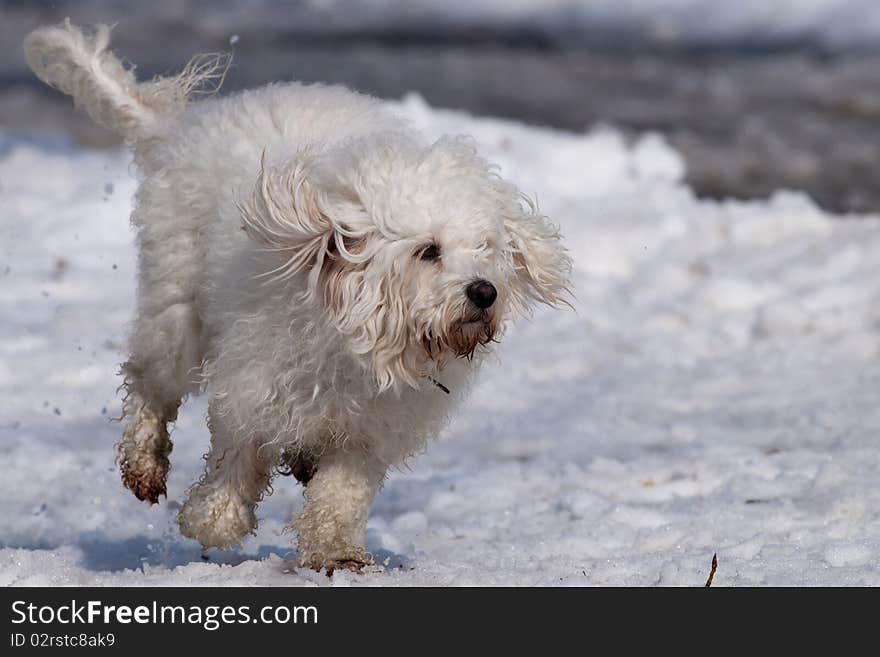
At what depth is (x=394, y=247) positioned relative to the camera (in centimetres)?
421

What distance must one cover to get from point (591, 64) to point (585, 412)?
36.1 feet

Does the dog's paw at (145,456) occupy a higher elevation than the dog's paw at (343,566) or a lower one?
higher

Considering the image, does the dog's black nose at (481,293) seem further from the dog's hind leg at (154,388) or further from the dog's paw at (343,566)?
the dog's hind leg at (154,388)

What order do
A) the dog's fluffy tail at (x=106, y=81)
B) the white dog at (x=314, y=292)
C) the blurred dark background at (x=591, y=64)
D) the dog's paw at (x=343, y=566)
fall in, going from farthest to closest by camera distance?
the blurred dark background at (x=591, y=64)
the dog's fluffy tail at (x=106, y=81)
the dog's paw at (x=343, y=566)
the white dog at (x=314, y=292)

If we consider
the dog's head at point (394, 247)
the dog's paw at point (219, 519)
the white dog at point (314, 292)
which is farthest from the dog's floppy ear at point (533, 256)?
the dog's paw at point (219, 519)

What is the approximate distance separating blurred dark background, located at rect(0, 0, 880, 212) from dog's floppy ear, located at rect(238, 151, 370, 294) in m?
7.42

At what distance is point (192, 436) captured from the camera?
6.73m

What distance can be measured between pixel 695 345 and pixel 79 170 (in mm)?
4735

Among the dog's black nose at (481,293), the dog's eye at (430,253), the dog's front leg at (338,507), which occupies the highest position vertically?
the dog's eye at (430,253)

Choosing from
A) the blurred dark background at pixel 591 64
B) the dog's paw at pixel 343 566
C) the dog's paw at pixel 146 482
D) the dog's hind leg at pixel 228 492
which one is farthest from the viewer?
the blurred dark background at pixel 591 64

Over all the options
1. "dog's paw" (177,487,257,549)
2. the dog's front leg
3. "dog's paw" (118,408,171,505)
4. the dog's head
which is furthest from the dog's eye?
"dog's paw" (118,408,171,505)

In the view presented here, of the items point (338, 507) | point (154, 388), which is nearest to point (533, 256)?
point (338, 507)

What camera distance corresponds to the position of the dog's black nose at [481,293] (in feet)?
13.5

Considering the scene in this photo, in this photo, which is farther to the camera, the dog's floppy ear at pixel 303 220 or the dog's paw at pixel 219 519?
the dog's paw at pixel 219 519
